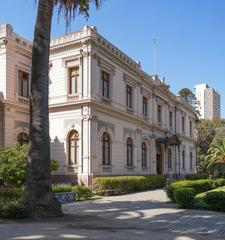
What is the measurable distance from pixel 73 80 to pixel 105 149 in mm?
5328

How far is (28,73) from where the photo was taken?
27.1 metres

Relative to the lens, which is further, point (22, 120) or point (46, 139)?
point (22, 120)

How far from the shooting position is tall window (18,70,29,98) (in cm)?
2642

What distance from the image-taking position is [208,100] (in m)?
107

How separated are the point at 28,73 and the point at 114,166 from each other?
29.4ft

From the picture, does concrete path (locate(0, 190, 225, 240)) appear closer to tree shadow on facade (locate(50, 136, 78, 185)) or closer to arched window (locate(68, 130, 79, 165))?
tree shadow on facade (locate(50, 136, 78, 185))

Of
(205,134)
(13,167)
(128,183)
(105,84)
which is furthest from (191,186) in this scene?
(205,134)

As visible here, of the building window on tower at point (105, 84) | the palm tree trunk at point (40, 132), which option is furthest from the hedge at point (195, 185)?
the building window on tower at point (105, 84)

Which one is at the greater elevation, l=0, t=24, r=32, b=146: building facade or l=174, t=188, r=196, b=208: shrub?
l=0, t=24, r=32, b=146: building facade

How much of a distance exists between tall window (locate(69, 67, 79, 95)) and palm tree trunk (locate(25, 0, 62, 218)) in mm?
12567

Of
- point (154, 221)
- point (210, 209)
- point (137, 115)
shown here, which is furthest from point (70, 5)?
point (137, 115)

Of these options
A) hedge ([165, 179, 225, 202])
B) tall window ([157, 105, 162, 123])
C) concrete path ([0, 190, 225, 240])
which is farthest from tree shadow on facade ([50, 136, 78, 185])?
tall window ([157, 105, 162, 123])

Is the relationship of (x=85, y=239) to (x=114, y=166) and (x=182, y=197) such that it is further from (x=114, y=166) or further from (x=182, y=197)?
(x=114, y=166)

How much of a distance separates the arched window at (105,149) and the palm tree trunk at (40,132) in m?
14.0
